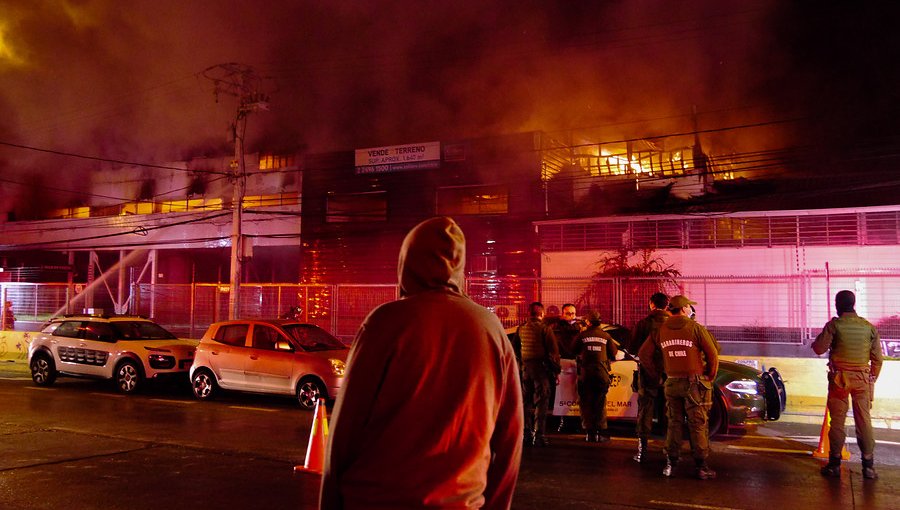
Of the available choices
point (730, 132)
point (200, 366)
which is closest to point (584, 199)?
point (730, 132)

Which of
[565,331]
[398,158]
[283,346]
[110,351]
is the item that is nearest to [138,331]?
[110,351]

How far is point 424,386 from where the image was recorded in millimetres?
1865

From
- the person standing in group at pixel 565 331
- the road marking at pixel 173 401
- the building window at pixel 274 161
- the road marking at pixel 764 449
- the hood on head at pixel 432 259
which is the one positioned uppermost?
the building window at pixel 274 161

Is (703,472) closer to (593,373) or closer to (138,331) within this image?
(593,373)

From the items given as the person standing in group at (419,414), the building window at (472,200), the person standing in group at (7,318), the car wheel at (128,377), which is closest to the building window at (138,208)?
the person standing in group at (7,318)

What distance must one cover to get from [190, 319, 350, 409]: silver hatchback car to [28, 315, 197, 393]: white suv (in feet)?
3.37

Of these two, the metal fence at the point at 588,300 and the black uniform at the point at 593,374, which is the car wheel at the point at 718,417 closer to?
the black uniform at the point at 593,374

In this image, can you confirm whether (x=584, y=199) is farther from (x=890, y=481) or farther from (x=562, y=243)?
(x=890, y=481)

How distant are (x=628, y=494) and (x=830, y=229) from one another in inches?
517

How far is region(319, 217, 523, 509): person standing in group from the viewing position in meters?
1.83

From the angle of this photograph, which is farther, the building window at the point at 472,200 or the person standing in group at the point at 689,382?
the building window at the point at 472,200

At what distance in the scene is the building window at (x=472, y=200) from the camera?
2064cm

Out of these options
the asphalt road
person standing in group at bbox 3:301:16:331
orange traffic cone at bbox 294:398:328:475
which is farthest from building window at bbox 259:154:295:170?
orange traffic cone at bbox 294:398:328:475

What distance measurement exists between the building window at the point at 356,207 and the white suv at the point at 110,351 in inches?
381
